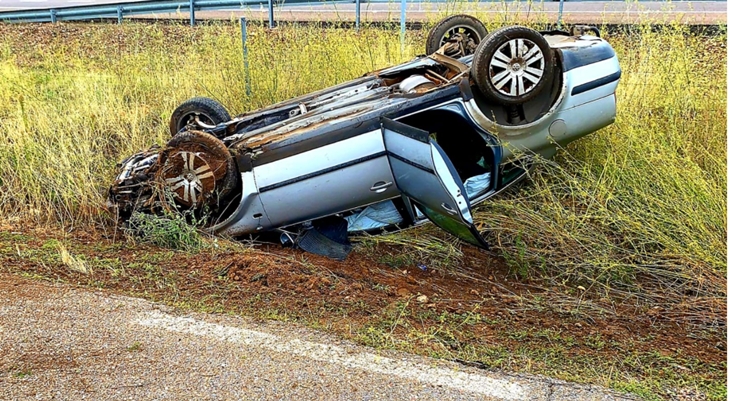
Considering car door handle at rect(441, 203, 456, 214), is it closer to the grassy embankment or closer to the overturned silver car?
the overturned silver car

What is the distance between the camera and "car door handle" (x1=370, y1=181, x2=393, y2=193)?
471 cm

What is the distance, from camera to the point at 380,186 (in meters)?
4.73

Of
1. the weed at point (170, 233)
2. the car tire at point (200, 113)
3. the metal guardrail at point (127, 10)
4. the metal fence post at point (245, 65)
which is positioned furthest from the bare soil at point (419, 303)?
the metal guardrail at point (127, 10)

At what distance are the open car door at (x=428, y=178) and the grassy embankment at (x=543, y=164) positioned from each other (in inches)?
20.0

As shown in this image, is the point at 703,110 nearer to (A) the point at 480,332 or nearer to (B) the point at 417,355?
(A) the point at 480,332

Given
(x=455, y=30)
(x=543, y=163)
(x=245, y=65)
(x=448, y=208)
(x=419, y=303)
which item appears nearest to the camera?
(x=419, y=303)

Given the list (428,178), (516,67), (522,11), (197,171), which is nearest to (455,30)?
(516,67)

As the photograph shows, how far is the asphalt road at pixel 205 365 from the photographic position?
2.90m

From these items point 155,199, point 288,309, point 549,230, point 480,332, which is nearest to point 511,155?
point 549,230

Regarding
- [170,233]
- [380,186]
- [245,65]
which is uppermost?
[245,65]

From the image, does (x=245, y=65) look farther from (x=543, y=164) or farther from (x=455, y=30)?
(x=543, y=164)

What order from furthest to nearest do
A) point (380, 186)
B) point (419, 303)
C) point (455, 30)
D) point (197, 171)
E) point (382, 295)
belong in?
point (455, 30) < point (197, 171) < point (380, 186) < point (382, 295) < point (419, 303)

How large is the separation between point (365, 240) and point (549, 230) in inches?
51.6

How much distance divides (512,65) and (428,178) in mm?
1174
